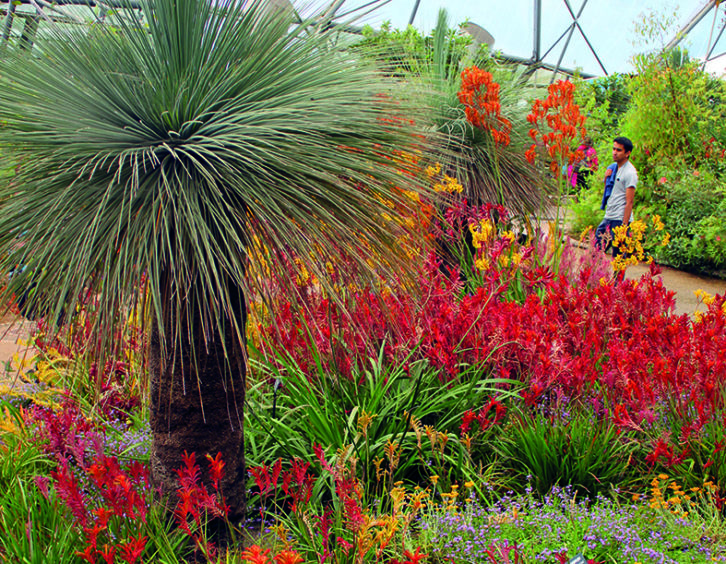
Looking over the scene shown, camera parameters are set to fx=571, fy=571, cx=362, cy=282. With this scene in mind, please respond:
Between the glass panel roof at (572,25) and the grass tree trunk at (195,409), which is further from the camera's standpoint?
the glass panel roof at (572,25)

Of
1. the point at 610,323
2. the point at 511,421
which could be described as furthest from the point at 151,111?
the point at 610,323

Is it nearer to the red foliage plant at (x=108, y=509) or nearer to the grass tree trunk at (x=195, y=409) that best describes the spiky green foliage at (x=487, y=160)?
the grass tree trunk at (x=195, y=409)

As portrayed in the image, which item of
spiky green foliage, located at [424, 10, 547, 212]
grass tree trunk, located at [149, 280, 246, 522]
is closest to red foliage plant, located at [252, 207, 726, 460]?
grass tree trunk, located at [149, 280, 246, 522]

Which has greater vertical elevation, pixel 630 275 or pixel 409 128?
pixel 409 128

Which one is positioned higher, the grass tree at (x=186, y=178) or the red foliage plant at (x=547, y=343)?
the grass tree at (x=186, y=178)

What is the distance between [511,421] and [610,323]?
118 centimetres

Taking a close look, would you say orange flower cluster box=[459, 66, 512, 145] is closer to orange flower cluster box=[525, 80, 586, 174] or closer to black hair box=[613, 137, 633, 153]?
orange flower cluster box=[525, 80, 586, 174]

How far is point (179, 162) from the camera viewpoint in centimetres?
182

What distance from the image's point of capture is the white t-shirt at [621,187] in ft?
22.1

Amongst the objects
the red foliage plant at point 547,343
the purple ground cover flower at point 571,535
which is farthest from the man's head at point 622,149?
the purple ground cover flower at point 571,535

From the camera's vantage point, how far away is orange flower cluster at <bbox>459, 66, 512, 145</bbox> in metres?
4.22

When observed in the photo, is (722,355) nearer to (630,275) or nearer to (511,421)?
(511,421)

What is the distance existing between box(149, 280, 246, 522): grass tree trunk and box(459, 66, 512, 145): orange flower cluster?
117 inches

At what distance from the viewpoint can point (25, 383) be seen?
351cm
